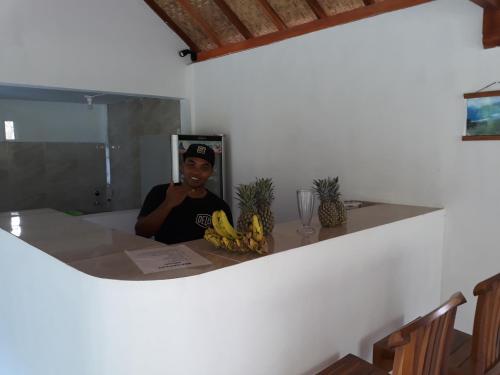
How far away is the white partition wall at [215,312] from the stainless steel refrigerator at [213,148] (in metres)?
2.23

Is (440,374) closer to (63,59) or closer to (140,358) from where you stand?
(140,358)

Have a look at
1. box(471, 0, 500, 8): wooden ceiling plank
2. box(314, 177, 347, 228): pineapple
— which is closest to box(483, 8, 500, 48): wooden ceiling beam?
box(471, 0, 500, 8): wooden ceiling plank

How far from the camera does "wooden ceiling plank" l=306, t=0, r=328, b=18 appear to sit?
3.16 metres

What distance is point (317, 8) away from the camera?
3182 millimetres

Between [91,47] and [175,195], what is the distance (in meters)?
2.25

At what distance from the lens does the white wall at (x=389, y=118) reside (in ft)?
→ 8.11

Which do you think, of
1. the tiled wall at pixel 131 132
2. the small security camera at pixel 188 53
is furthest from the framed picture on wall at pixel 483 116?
the tiled wall at pixel 131 132

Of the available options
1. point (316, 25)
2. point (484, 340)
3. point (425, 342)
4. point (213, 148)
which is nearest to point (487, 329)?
point (484, 340)

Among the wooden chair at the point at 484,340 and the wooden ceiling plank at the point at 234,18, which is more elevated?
the wooden ceiling plank at the point at 234,18

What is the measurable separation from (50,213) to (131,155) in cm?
298

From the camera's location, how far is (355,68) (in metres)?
3.04

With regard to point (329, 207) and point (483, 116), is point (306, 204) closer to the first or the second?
point (329, 207)

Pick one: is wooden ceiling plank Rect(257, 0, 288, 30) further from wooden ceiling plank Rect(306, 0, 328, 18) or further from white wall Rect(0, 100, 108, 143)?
white wall Rect(0, 100, 108, 143)

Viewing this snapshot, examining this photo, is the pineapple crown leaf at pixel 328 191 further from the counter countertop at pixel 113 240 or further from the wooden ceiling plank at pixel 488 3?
the wooden ceiling plank at pixel 488 3
